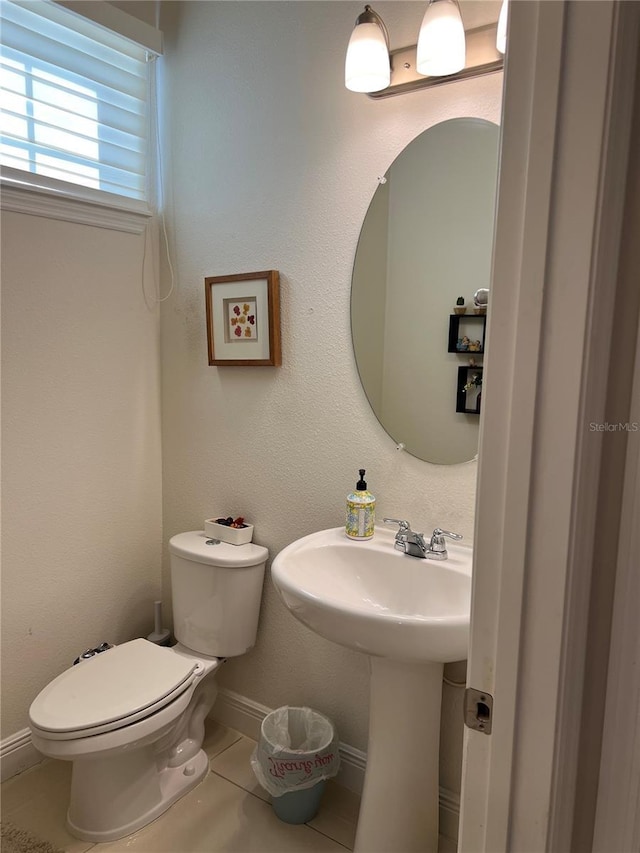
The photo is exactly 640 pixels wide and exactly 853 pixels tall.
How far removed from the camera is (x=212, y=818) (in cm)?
172

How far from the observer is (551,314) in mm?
600

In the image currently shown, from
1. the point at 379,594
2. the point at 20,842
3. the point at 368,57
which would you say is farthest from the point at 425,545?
the point at 20,842

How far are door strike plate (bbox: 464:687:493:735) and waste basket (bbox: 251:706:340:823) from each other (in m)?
1.15

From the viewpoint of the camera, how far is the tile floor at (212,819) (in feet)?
5.34

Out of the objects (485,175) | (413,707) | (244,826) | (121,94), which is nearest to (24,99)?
(121,94)

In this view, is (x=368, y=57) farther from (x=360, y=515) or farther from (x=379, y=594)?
(x=379, y=594)

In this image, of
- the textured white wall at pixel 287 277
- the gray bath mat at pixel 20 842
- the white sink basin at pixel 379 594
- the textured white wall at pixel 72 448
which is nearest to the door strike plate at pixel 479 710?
the white sink basin at pixel 379 594

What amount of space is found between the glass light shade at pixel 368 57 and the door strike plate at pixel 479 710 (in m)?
1.43

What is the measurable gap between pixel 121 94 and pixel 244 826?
234 cm

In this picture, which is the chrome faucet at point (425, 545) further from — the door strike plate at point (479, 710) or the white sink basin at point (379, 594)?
the door strike plate at point (479, 710)

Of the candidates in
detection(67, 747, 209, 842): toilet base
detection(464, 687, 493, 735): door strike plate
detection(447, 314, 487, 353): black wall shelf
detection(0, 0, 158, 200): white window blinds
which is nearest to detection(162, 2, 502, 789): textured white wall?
detection(0, 0, 158, 200): white window blinds

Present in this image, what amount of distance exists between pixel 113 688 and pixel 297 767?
55cm

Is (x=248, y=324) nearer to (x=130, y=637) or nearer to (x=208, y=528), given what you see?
(x=208, y=528)

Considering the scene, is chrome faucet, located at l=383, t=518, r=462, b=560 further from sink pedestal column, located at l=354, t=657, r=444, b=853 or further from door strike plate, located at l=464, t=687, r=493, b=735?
door strike plate, located at l=464, t=687, r=493, b=735
